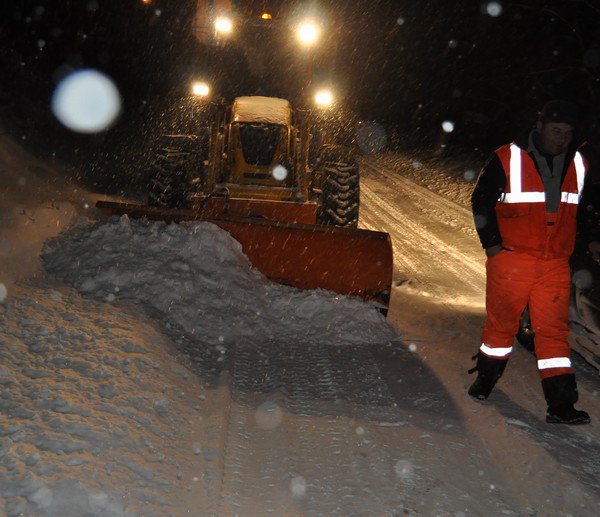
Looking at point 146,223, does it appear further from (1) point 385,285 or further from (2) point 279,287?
(1) point 385,285

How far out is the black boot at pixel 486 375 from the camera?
13.2 feet

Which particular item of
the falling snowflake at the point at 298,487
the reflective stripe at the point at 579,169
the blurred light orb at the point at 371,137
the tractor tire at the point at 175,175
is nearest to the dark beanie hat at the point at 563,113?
the reflective stripe at the point at 579,169

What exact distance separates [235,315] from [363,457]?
2.38 m

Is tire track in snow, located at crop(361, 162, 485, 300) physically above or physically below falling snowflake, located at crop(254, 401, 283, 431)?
below

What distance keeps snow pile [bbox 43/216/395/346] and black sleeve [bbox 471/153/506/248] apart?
5.49 ft

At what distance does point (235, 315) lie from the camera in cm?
528

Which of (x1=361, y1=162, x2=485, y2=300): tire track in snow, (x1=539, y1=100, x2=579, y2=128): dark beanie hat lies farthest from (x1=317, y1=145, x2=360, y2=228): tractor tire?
(x1=539, y1=100, x2=579, y2=128): dark beanie hat

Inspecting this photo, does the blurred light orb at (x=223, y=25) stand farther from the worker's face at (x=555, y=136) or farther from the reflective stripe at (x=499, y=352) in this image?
the reflective stripe at (x=499, y=352)

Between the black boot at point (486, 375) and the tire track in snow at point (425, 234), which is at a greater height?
the black boot at point (486, 375)

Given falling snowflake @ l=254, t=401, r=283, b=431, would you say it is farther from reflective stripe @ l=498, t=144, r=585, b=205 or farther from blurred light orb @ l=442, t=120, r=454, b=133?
blurred light orb @ l=442, t=120, r=454, b=133

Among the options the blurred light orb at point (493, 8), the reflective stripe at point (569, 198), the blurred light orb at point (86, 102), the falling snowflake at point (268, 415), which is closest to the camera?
the falling snowflake at point (268, 415)

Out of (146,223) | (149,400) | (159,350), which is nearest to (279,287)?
(146,223)

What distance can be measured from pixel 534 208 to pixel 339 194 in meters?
5.07

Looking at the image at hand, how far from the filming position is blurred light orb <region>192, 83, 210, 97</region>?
32.7ft
